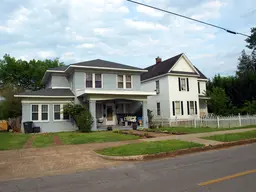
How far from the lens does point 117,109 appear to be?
79.5 feet

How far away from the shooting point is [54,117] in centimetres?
2141

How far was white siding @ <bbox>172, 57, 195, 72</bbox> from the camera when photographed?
27.6m

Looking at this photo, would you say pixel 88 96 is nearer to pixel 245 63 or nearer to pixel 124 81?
pixel 124 81

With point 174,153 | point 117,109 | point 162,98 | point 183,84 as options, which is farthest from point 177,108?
point 174,153

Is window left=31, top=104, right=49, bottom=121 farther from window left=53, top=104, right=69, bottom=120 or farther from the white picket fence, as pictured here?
the white picket fence

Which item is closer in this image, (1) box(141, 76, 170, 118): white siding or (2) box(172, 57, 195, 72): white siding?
(1) box(141, 76, 170, 118): white siding

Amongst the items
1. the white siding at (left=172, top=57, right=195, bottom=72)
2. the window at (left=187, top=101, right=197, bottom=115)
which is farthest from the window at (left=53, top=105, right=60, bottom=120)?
the window at (left=187, top=101, right=197, bottom=115)

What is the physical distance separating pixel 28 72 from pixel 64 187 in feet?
139

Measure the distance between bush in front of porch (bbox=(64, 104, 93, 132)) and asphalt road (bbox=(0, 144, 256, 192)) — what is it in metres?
11.2

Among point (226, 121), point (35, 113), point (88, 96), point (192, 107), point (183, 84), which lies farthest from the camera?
point (192, 107)

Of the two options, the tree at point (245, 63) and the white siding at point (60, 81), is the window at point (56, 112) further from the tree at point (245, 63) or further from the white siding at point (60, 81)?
the tree at point (245, 63)

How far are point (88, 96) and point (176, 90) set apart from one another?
1138 cm

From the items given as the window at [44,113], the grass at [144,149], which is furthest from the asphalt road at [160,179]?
the window at [44,113]

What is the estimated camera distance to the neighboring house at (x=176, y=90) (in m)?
26.6
